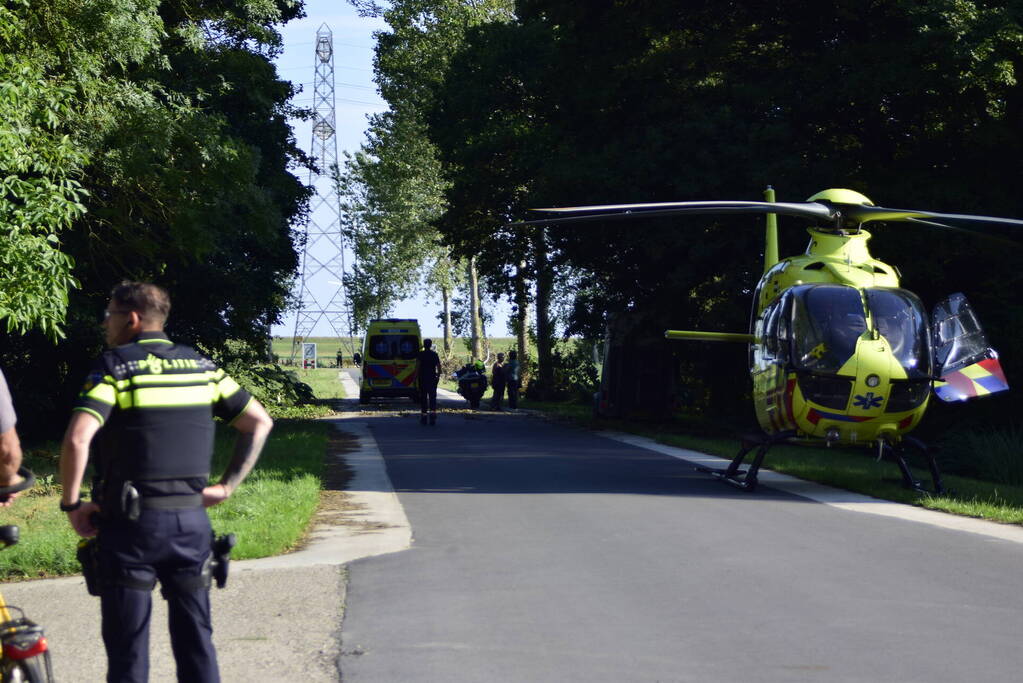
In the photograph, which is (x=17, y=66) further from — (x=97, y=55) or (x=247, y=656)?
(x=247, y=656)

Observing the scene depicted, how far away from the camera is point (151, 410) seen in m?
4.79

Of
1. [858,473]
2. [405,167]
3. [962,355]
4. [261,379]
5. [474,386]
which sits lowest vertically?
[858,473]

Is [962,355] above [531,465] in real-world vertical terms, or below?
above

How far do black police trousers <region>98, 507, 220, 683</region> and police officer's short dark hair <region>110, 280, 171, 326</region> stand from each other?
2.47 feet

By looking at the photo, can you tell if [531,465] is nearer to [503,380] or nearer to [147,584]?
[147,584]

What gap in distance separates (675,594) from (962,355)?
8.02 metres

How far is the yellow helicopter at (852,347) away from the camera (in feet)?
46.6

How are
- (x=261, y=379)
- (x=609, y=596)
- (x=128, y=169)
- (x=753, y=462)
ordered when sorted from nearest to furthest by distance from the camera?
(x=609, y=596)
(x=753, y=462)
(x=128, y=169)
(x=261, y=379)

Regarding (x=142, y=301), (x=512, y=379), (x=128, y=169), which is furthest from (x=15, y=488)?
(x=512, y=379)

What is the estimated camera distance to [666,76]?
2684 cm

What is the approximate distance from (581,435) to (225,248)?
7772 mm

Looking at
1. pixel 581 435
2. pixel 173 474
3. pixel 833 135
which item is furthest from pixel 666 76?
pixel 173 474

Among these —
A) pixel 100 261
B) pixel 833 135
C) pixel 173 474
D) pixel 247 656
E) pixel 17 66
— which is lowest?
pixel 247 656

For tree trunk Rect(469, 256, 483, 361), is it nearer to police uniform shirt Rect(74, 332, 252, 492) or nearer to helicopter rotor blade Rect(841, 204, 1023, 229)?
helicopter rotor blade Rect(841, 204, 1023, 229)
